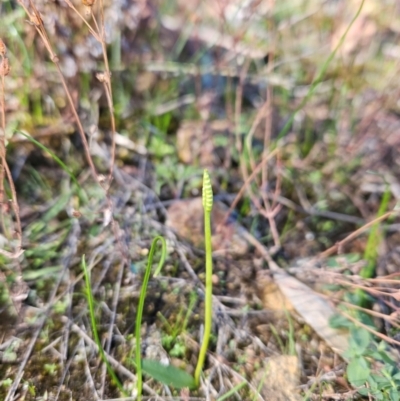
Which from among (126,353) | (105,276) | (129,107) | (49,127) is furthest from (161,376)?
(129,107)

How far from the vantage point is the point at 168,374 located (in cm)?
95

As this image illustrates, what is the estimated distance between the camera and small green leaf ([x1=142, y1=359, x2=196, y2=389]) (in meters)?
0.94

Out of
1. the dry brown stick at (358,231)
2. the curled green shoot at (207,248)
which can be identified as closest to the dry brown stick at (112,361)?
the curled green shoot at (207,248)

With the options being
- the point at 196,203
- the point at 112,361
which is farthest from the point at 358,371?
the point at 196,203

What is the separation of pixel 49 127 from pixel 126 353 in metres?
0.91

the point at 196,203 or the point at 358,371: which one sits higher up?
the point at 196,203

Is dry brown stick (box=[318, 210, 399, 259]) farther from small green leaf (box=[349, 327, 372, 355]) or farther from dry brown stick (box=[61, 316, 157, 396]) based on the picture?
dry brown stick (box=[61, 316, 157, 396])

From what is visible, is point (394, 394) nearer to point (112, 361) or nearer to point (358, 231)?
point (358, 231)

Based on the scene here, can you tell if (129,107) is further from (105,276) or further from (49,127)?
(105,276)

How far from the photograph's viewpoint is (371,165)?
5.32 ft

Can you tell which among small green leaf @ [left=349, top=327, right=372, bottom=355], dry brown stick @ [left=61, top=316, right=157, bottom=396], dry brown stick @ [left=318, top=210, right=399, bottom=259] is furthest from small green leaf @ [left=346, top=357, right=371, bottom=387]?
dry brown stick @ [left=61, top=316, right=157, bottom=396]

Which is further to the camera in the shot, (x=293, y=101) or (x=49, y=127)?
(x=293, y=101)

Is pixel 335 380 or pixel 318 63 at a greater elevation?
pixel 318 63

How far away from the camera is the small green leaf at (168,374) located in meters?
0.94
